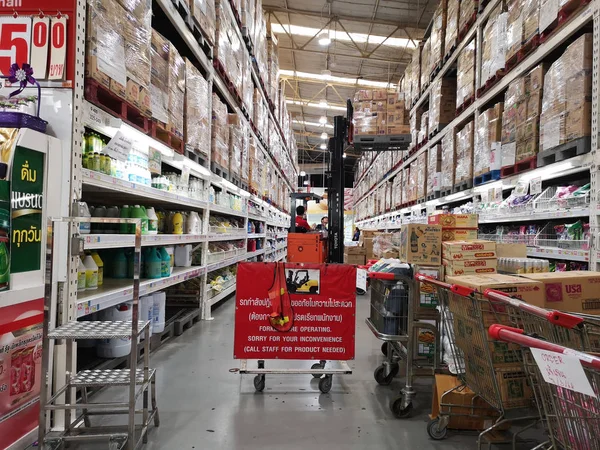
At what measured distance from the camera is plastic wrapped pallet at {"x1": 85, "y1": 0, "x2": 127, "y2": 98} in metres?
2.53

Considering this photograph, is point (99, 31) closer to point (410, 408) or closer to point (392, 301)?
point (392, 301)

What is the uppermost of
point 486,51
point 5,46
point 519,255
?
point 486,51

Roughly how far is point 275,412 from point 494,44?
17.9 ft

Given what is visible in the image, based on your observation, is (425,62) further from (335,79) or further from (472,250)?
(472,250)

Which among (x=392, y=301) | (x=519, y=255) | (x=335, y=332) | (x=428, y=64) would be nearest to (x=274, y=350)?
(x=335, y=332)

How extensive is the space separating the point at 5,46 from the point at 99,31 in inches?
22.9

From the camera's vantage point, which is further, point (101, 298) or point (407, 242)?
point (407, 242)

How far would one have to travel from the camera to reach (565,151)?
12.4ft

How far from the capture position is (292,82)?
55.4ft

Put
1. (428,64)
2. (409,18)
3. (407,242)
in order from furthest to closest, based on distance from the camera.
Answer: (409,18) < (428,64) < (407,242)

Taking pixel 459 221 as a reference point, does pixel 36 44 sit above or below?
above

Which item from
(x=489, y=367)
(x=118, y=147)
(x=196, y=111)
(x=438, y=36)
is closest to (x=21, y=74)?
(x=118, y=147)

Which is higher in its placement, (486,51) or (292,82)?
(292,82)

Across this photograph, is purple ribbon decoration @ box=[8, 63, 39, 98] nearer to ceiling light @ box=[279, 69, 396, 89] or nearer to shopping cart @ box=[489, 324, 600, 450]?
shopping cart @ box=[489, 324, 600, 450]
